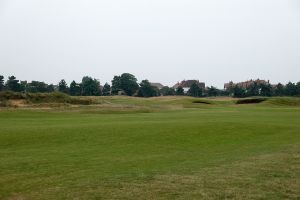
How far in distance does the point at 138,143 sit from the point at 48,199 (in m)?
11.1

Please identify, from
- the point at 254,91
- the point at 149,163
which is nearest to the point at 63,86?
the point at 254,91

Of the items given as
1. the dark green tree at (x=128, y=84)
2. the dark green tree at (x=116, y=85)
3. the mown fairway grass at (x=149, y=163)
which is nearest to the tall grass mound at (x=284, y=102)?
the mown fairway grass at (x=149, y=163)

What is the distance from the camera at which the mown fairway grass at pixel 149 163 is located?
1106 cm

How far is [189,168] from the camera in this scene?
14.3 metres

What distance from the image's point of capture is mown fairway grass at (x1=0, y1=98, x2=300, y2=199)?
1106 cm

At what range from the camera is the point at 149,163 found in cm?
1546

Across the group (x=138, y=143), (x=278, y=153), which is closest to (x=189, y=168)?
(x=278, y=153)

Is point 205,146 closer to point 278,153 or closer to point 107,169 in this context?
point 278,153

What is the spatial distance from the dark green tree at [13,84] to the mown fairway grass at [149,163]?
107803 mm

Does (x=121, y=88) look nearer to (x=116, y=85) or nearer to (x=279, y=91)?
(x=116, y=85)

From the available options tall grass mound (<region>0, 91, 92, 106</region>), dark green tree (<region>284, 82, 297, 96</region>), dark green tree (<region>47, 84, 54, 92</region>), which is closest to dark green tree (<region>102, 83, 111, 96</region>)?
dark green tree (<region>47, 84, 54, 92</region>)

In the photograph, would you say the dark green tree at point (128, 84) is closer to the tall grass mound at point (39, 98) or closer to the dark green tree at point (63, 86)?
the dark green tree at point (63, 86)

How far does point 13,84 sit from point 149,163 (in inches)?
4789

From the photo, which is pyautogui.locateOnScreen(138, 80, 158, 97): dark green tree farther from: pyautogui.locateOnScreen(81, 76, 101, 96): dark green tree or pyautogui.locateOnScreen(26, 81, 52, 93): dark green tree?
pyautogui.locateOnScreen(26, 81, 52, 93): dark green tree
